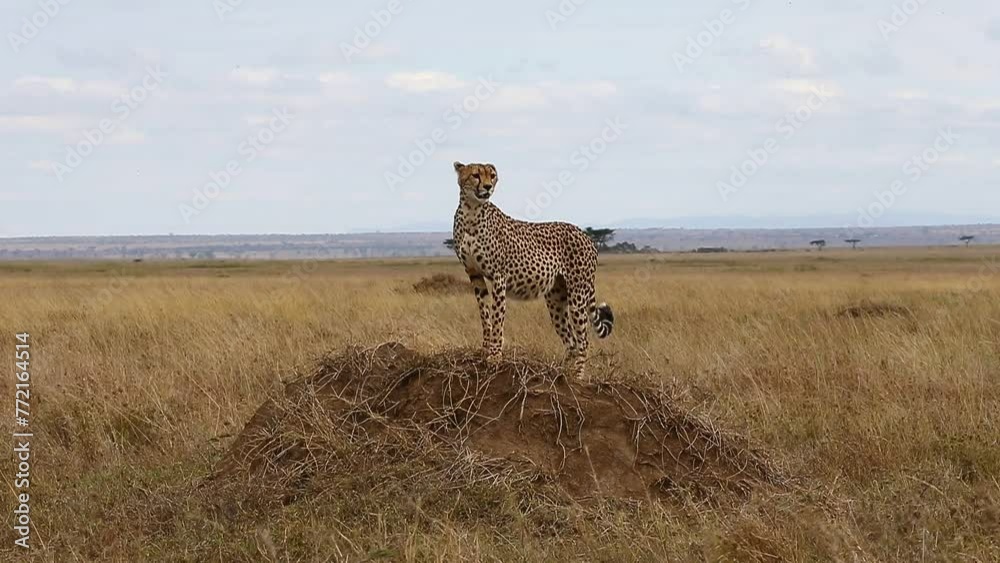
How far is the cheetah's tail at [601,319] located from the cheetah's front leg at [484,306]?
1.49 meters

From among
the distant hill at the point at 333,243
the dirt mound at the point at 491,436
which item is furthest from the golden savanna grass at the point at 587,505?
the distant hill at the point at 333,243

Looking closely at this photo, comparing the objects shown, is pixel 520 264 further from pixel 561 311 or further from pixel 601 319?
pixel 601 319

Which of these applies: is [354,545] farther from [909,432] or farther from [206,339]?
[206,339]

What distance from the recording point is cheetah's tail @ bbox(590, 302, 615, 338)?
939cm

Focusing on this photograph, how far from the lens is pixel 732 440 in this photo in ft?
20.1

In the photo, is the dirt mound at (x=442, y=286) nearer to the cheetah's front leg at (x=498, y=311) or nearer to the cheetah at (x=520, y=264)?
the cheetah at (x=520, y=264)

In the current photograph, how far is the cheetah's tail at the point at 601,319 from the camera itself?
9.39 metres

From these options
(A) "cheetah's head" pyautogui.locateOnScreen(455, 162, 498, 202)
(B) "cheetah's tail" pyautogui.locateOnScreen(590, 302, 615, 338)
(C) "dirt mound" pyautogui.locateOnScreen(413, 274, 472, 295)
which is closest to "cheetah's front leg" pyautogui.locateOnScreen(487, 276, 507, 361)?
(A) "cheetah's head" pyautogui.locateOnScreen(455, 162, 498, 202)

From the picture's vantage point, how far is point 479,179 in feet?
25.0

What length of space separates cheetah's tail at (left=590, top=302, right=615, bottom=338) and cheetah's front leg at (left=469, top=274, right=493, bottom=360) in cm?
149

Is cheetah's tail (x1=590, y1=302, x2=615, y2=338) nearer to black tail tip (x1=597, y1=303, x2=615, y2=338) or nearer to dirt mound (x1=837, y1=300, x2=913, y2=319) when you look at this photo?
black tail tip (x1=597, y1=303, x2=615, y2=338)

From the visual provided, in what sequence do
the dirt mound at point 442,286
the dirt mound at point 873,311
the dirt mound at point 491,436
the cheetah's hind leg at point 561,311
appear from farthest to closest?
the dirt mound at point 442,286 → the dirt mound at point 873,311 → the cheetah's hind leg at point 561,311 → the dirt mound at point 491,436

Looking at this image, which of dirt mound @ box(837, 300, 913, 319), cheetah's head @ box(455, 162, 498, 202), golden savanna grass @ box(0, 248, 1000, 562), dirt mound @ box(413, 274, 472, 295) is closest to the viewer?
golden savanna grass @ box(0, 248, 1000, 562)

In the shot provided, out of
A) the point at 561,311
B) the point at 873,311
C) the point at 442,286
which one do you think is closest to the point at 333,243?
the point at 442,286
